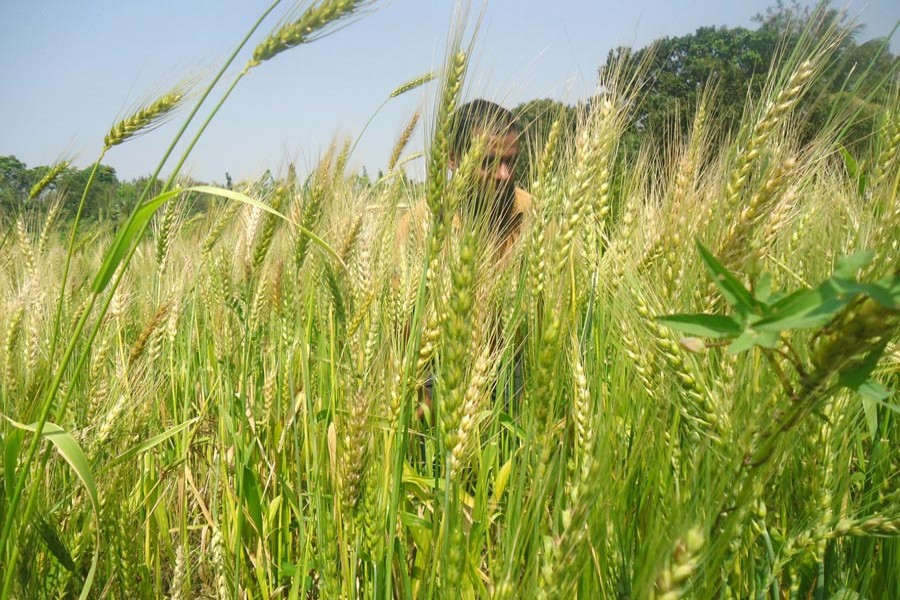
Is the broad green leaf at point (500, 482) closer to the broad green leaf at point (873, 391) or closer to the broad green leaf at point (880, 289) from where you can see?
the broad green leaf at point (873, 391)

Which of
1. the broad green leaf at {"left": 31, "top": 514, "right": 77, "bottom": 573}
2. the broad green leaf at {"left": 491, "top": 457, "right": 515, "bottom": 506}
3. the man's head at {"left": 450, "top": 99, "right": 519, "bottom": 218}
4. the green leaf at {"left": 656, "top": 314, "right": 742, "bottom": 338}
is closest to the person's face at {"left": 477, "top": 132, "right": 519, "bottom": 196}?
the man's head at {"left": 450, "top": 99, "right": 519, "bottom": 218}

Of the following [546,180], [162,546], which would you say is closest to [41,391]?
[162,546]

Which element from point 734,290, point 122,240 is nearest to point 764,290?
point 734,290

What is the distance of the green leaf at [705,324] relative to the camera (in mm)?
471

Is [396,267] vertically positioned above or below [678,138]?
below

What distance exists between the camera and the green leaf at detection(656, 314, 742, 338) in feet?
1.55

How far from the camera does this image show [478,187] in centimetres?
127

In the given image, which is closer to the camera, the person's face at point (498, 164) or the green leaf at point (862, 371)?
the green leaf at point (862, 371)

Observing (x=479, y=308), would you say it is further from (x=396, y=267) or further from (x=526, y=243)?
(x=396, y=267)

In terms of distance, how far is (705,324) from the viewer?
0.49 m

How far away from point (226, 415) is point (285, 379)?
25 centimetres

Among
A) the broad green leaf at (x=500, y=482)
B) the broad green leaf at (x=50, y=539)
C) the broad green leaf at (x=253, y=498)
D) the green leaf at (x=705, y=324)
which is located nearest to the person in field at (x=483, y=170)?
the broad green leaf at (x=500, y=482)

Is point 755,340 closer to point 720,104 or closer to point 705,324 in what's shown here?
point 705,324

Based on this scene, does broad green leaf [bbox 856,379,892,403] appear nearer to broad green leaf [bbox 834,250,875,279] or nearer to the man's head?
broad green leaf [bbox 834,250,875,279]
